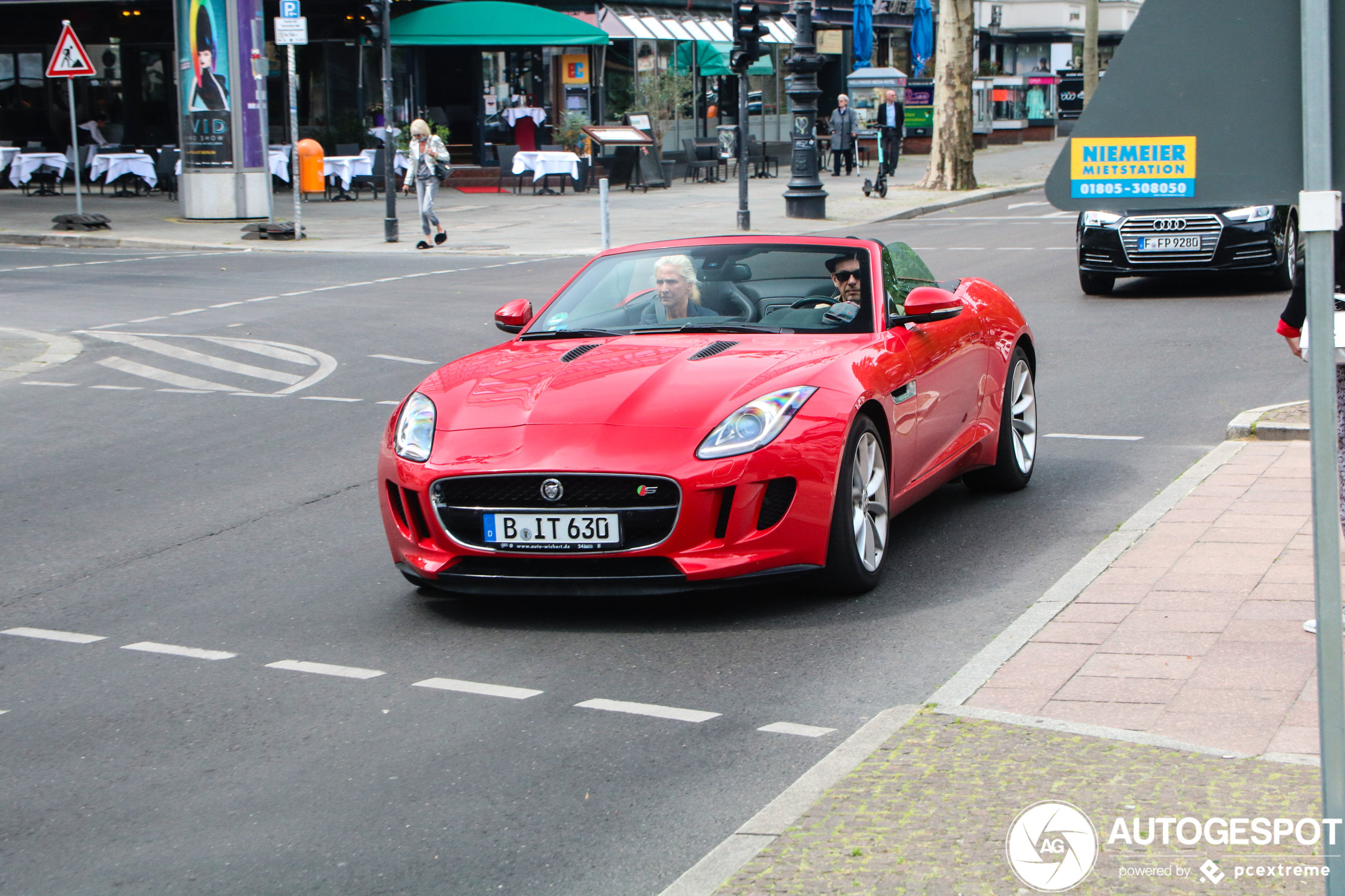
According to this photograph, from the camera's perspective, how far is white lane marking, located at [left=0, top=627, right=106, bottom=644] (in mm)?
5953

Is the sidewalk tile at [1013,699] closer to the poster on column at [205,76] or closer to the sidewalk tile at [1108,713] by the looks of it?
the sidewalk tile at [1108,713]

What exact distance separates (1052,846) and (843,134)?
37000 mm

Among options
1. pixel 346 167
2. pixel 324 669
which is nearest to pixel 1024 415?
pixel 324 669

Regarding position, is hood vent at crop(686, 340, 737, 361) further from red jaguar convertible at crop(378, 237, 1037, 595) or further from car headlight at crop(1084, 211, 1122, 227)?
car headlight at crop(1084, 211, 1122, 227)

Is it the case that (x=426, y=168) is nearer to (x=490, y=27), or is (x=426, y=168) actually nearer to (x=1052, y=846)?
(x=490, y=27)

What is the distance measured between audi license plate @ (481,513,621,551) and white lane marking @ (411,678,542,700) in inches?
26.2

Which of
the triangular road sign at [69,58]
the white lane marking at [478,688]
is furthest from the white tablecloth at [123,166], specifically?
the white lane marking at [478,688]

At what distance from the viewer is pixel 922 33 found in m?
58.8

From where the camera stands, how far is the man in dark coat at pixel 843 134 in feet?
127

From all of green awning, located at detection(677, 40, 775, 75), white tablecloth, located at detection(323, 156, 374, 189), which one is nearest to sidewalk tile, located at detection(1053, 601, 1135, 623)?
white tablecloth, located at detection(323, 156, 374, 189)

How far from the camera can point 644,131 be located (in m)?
39.0

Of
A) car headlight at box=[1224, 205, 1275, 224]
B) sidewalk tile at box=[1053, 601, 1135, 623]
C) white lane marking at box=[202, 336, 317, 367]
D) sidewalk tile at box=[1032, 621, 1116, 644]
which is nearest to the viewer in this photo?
sidewalk tile at box=[1032, 621, 1116, 644]

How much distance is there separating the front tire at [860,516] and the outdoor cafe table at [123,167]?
29607mm

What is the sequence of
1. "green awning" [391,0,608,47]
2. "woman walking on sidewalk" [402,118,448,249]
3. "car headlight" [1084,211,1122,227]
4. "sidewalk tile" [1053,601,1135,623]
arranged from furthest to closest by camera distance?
"green awning" [391,0,608,47]
"woman walking on sidewalk" [402,118,448,249]
"car headlight" [1084,211,1122,227]
"sidewalk tile" [1053,601,1135,623]
